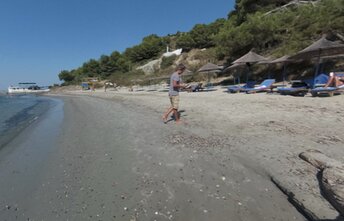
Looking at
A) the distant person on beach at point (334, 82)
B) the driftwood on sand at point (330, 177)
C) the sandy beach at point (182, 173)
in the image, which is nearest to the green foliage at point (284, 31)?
the distant person on beach at point (334, 82)

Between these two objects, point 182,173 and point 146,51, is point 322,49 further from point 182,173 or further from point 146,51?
point 146,51

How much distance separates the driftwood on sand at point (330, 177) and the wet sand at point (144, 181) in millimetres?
396

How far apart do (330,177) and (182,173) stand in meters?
1.95

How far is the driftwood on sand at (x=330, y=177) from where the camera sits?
2.44 metres

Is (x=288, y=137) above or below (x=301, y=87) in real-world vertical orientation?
below

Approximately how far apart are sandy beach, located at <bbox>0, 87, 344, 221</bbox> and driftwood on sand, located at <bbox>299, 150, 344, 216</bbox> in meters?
0.09

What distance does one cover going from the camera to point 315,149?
4105mm

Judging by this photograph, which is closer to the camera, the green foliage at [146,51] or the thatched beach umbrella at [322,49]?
the thatched beach umbrella at [322,49]

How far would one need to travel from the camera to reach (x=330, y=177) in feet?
9.21

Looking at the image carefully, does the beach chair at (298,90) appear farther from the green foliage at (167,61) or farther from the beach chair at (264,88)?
the green foliage at (167,61)

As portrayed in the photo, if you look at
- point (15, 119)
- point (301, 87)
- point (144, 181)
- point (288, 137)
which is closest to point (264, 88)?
point (301, 87)

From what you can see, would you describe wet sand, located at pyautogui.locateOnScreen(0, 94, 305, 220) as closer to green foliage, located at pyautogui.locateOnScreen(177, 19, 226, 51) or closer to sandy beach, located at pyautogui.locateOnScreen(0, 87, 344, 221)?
sandy beach, located at pyautogui.locateOnScreen(0, 87, 344, 221)

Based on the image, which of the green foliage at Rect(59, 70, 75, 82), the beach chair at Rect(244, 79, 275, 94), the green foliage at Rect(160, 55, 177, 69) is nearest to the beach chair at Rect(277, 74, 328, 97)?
the beach chair at Rect(244, 79, 275, 94)

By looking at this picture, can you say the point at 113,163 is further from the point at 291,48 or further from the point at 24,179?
the point at 291,48
